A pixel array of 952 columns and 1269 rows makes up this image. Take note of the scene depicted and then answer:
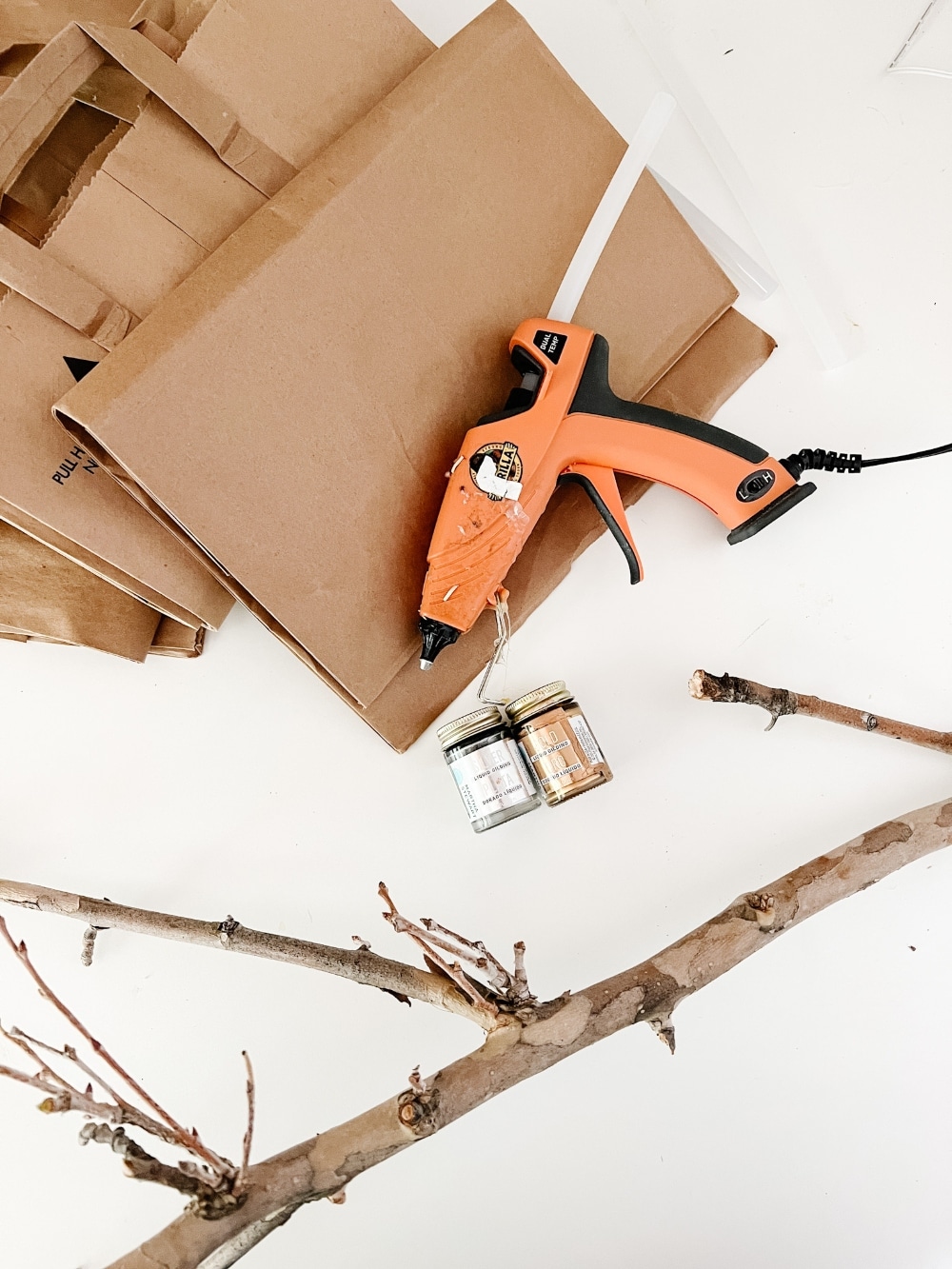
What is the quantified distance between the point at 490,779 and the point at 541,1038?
0.23m

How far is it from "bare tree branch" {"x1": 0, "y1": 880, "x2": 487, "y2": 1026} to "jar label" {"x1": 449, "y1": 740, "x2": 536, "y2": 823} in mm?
164

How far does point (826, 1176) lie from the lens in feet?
2.96

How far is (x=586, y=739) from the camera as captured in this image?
870 millimetres

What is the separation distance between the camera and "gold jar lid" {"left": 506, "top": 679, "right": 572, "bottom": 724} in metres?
0.88

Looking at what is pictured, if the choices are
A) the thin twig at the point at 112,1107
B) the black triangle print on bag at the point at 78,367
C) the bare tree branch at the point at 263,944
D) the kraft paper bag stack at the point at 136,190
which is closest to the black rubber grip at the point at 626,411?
the kraft paper bag stack at the point at 136,190

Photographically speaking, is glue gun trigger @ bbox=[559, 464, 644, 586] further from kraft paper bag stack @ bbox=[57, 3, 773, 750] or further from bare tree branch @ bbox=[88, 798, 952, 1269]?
bare tree branch @ bbox=[88, 798, 952, 1269]

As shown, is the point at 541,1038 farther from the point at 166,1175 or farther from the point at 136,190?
the point at 136,190

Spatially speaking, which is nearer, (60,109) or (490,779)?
(60,109)

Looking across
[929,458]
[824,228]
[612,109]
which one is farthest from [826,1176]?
[612,109]

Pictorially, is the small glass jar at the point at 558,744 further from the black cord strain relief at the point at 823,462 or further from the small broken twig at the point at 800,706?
the black cord strain relief at the point at 823,462

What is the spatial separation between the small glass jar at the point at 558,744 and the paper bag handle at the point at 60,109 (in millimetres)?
516

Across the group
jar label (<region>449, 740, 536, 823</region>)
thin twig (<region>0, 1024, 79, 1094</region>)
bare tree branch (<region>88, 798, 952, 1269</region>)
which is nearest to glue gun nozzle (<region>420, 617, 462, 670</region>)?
jar label (<region>449, 740, 536, 823</region>)

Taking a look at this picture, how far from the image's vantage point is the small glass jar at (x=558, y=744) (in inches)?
33.8

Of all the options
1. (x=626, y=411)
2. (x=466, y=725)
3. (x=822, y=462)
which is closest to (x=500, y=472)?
(x=626, y=411)
